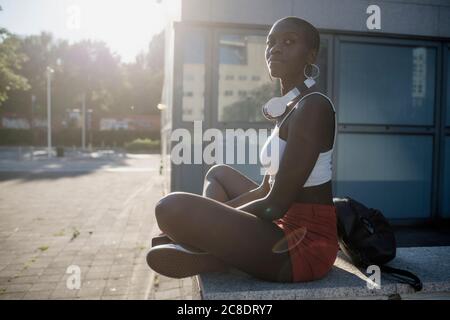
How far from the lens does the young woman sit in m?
1.98

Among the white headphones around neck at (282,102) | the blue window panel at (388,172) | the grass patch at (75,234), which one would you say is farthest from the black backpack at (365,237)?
the grass patch at (75,234)

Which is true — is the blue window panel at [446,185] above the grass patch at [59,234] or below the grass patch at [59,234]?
above

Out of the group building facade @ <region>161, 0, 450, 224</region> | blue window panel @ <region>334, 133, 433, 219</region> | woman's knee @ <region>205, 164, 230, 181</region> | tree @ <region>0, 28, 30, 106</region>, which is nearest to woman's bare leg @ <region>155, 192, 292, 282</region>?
woman's knee @ <region>205, 164, 230, 181</region>

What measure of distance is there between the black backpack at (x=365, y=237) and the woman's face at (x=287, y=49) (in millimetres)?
893

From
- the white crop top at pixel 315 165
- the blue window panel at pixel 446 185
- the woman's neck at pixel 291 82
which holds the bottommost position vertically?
the blue window panel at pixel 446 185

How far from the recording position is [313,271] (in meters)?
2.19

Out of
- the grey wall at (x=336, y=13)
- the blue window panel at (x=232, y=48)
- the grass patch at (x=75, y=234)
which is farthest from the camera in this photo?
the grass patch at (x=75, y=234)

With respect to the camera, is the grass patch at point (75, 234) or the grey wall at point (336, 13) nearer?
the grey wall at point (336, 13)

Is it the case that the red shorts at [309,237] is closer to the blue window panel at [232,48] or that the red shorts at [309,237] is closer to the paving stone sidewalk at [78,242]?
the paving stone sidewalk at [78,242]

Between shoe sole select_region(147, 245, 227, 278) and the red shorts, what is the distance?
0.43 metres

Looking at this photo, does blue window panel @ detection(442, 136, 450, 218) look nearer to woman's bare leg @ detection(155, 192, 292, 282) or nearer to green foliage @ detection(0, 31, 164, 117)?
woman's bare leg @ detection(155, 192, 292, 282)

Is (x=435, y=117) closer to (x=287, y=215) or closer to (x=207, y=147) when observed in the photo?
(x=207, y=147)

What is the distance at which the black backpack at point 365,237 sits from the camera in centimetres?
243
